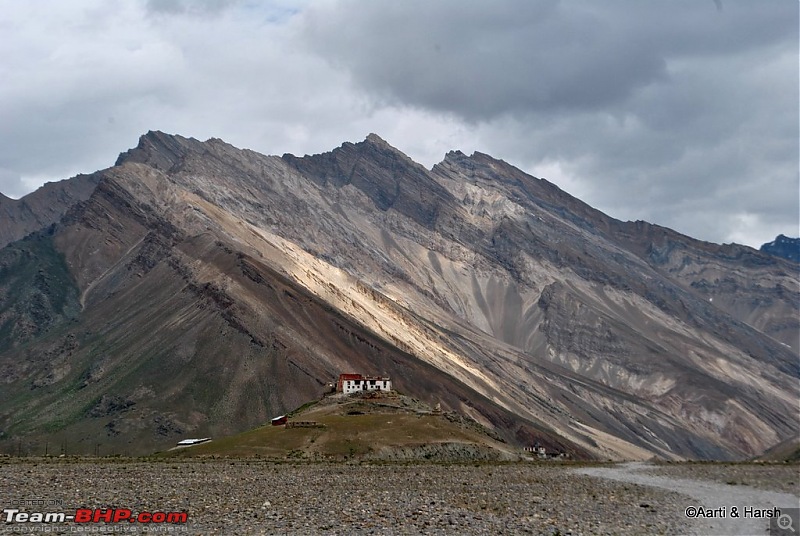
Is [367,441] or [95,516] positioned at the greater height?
[95,516]

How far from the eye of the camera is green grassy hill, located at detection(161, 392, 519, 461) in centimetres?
8331

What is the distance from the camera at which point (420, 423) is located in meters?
99.7

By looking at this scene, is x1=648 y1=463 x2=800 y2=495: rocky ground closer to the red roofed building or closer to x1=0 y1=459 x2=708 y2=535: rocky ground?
x1=0 y1=459 x2=708 y2=535: rocky ground

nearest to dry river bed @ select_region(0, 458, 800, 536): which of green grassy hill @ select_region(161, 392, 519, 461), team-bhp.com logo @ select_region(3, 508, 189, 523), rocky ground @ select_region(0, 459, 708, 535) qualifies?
rocky ground @ select_region(0, 459, 708, 535)

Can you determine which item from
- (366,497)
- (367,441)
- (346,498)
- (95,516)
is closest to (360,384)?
(367,441)

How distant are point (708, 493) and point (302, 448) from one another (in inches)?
1747

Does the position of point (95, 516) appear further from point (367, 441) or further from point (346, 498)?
point (367, 441)

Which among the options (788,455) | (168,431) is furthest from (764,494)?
(168,431)

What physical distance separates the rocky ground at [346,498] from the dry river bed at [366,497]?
7cm

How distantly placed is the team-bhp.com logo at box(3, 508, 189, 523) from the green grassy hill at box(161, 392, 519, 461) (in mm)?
38368

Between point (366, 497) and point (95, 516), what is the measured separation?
46.2 feet

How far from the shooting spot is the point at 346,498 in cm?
4406

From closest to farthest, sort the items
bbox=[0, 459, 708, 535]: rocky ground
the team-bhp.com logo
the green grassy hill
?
1. the team-bhp.com logo
2. bbox=[0, 459, 708, 535]: rocky ground
3. the green grassy hill

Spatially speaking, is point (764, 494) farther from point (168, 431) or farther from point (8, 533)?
point (168, 431)
